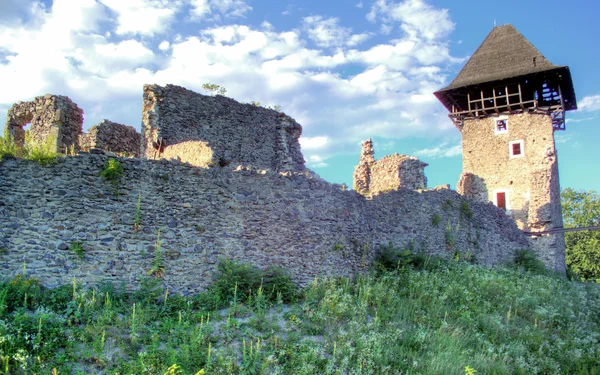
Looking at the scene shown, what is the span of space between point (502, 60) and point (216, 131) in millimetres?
20811

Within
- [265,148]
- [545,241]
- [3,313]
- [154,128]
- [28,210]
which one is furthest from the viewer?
[545,241]

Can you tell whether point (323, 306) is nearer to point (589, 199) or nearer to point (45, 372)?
point (45, 372)

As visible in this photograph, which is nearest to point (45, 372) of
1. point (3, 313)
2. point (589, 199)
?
point (3, 313)

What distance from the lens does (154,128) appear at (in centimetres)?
1540

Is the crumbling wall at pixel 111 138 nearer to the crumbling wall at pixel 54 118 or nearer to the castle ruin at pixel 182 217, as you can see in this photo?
the crumbling wall at pixel 54 118

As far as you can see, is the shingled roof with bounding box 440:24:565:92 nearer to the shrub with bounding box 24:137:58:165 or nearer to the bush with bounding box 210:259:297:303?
the bush with bounding box 210:259:297:303

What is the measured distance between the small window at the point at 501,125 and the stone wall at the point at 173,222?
1857cm

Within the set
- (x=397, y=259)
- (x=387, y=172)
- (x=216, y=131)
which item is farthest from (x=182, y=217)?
(x=387, y=172)

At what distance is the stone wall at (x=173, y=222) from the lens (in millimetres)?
9078

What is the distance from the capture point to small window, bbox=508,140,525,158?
2805 cm

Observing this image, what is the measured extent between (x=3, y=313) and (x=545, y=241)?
24483mm

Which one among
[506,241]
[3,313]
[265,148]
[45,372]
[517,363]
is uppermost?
[265,148]

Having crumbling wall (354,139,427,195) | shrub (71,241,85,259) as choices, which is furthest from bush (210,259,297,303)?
crumbling wall (354,139,427,195)

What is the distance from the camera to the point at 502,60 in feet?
99.2
